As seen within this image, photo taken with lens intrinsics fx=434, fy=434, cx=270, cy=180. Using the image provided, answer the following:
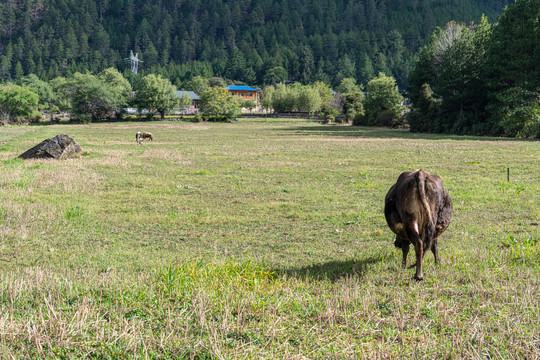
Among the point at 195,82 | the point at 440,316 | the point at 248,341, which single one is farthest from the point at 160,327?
the point at 195,82

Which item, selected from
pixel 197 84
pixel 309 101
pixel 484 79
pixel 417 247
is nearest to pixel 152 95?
pixel 309 101

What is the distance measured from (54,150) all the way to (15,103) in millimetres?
75881

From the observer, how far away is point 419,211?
6.51m

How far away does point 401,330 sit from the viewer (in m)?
4.94

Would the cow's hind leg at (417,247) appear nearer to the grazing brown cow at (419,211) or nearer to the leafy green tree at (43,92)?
the grazing brown cow at (419,211)

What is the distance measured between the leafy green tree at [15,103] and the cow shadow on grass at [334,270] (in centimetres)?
9510

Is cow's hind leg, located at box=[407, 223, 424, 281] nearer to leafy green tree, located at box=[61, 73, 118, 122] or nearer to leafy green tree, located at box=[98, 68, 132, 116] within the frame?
leafy green tree, located at box=[61, 73, 118, 122]

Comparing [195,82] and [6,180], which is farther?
[195,82]

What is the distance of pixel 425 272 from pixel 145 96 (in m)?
112

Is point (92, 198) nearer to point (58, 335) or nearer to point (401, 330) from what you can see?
point (58, 335)

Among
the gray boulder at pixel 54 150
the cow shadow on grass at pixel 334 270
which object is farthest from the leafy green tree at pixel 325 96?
the cow shadow on grass at pixel 334 270

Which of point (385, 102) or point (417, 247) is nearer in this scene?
point (417, 247)

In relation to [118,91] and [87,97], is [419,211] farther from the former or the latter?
[118,91]

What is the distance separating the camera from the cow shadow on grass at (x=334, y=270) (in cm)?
714
